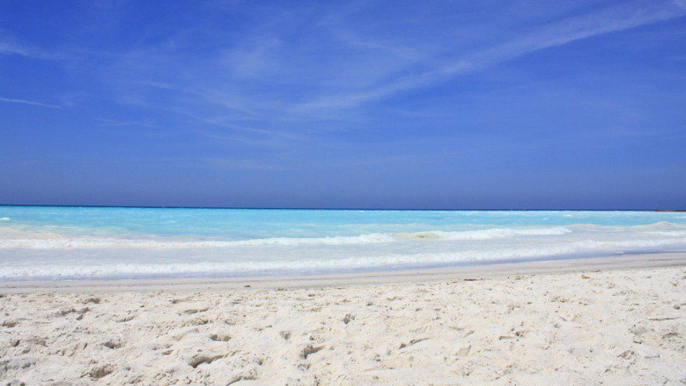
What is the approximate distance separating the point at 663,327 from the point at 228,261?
26.2ft

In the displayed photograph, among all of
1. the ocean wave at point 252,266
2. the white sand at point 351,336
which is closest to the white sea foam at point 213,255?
the ocean wave at point 252,266

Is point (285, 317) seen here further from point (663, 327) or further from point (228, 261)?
point (228, 261)

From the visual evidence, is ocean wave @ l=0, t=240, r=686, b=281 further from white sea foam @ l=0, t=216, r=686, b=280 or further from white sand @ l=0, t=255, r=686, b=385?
white sand @ l=0, t=255, r=686, b=385

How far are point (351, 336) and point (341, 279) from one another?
378 cm

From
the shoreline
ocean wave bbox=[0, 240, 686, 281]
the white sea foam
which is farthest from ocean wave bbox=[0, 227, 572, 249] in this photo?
the shoreline

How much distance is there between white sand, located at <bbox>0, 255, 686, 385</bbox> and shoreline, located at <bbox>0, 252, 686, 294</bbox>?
0.52 metres

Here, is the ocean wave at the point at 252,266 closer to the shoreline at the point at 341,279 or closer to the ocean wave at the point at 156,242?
the shoreline at the point at 341,279

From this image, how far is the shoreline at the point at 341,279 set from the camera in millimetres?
6375

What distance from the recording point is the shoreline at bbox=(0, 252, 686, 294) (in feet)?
20.9

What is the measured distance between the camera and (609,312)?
4293 mm

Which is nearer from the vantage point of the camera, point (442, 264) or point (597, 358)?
point (597, 358)

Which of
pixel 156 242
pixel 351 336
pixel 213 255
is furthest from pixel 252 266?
pixel 156 242

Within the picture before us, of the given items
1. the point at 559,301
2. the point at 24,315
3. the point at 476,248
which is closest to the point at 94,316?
the point at 24,315

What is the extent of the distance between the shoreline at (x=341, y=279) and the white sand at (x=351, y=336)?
0.52m
